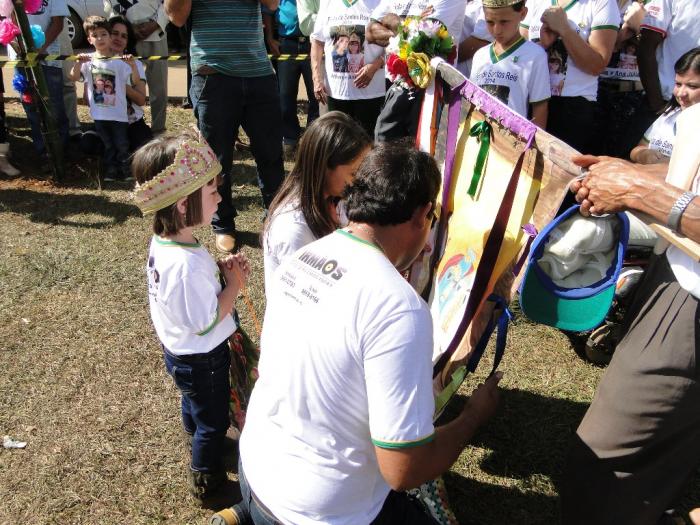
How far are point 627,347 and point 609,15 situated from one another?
2.78 metres

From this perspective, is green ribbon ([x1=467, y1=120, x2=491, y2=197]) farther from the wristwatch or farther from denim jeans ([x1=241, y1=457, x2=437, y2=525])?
denim jeans ([x1=241, y1=457, x2=437, y2=525])

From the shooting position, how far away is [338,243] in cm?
181

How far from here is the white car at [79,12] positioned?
10734 millimetres

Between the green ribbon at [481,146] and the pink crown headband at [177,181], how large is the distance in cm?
111

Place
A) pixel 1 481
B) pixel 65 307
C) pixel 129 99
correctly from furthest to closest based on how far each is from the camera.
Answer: pixel 129 99
pixel 65 307
pixel 1 481

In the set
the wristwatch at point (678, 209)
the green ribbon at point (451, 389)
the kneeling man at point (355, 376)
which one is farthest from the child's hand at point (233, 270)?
the wristwatch at point (678, 209)

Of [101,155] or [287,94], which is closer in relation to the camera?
[101,155]

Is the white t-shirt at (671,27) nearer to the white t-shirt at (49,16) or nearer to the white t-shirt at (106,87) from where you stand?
the white t-shirt at (106,87)

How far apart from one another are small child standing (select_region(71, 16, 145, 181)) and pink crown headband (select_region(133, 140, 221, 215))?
464cm

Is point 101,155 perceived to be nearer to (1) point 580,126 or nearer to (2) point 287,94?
(2) point 287,94

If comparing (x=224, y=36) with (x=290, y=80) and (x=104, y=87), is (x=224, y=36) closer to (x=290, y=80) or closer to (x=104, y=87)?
(x=104, y=87)

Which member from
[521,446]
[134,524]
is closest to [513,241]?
[521,446]

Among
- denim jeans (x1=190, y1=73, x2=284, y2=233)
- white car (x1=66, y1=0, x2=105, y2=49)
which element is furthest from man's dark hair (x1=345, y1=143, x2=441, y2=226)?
white car (x1=66, y1=0, x2=105, y2=49)

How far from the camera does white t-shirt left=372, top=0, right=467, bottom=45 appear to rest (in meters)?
4.46
